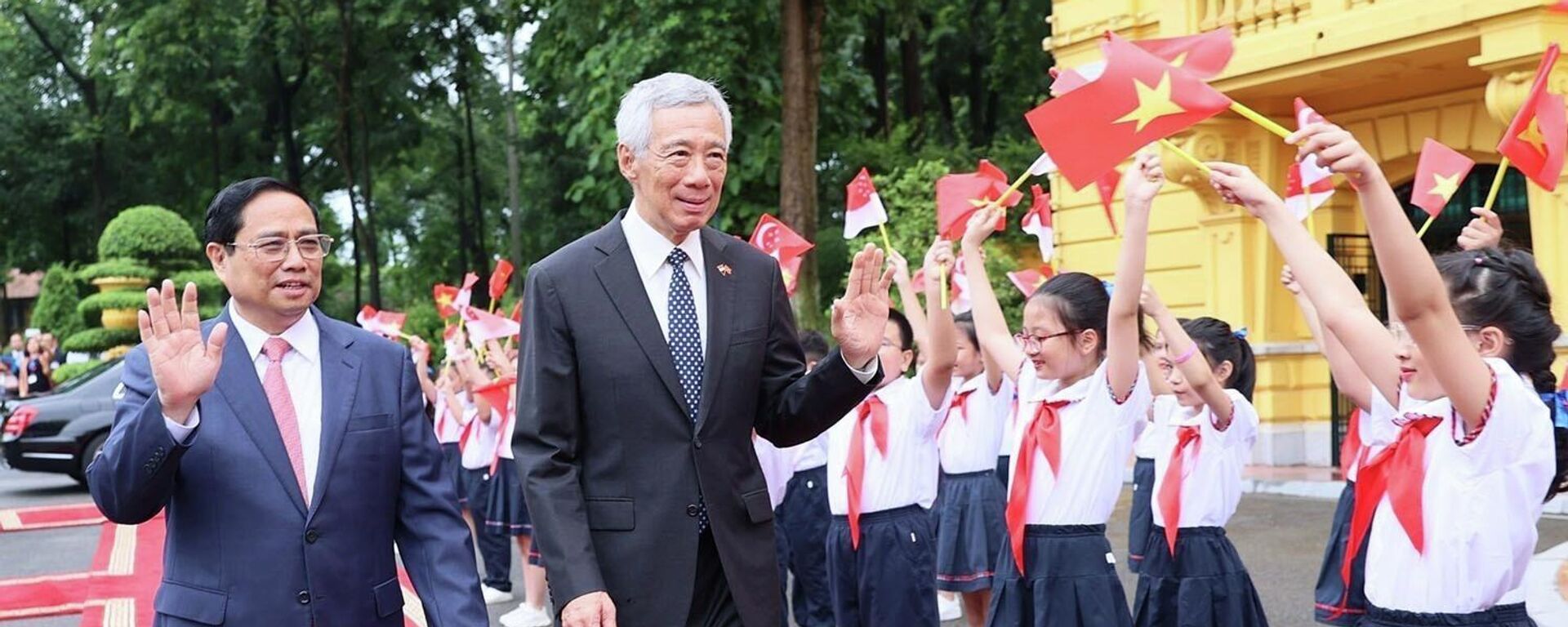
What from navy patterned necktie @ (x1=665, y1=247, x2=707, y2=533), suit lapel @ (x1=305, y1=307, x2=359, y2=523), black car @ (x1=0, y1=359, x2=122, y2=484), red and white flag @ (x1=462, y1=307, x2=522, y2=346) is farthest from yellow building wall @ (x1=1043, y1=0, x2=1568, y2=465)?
black car @ (x1=0, y1=359, x2=122, y2=484)

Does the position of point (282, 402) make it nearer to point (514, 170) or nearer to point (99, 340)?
point (99, 340)

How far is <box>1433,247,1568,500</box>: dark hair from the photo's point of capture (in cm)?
349

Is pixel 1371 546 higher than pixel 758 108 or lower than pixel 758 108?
lower

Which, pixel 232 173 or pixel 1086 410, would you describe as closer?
pixel 1086 410

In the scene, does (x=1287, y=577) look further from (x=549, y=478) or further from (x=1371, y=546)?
(x=549, y=478)

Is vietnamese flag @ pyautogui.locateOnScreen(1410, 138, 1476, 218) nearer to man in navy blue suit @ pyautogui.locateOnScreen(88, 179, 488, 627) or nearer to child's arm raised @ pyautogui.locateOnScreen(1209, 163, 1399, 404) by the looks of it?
child's arm raised @ pyautogui.locateOnScreen(1209, 163, 1399, 404)

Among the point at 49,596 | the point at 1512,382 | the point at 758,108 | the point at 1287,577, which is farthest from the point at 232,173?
the point at 1512,382

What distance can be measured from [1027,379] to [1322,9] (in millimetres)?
8909

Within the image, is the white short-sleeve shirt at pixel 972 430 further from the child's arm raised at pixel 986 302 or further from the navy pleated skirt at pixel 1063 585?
the navy pleated skirt at pixel 1063 585

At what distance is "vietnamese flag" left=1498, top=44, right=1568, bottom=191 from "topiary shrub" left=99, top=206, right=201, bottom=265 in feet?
65.0

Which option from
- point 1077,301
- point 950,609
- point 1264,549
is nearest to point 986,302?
point 1077,301

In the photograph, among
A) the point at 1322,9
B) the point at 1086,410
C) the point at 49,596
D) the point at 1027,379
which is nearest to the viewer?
the point at 1086,410

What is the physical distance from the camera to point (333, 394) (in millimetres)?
3471

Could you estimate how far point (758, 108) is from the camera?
62.0ft
